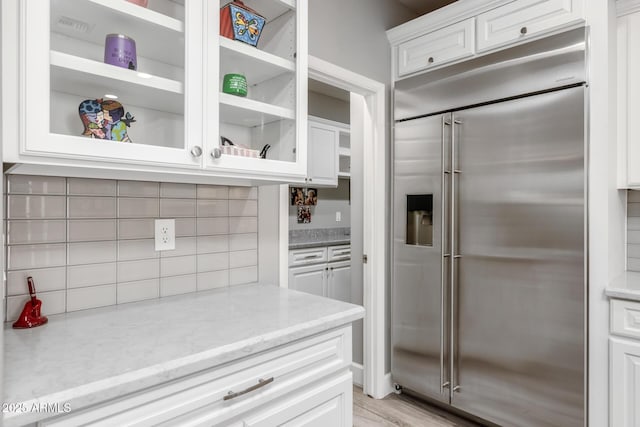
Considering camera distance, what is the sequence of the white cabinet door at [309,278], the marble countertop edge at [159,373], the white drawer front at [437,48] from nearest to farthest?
Answer: 1. the marble countertop edge at [159,373]
2. the white drawer front at [437,48]
3. the white cabinet door at [309,278]

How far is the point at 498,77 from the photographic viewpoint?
1.98m

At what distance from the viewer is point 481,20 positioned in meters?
2.06

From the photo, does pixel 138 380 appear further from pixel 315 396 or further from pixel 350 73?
pixel 350 73

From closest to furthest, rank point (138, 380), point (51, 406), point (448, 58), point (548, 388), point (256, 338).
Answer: point (51, 406) → point (138, 380) → point (256, 338) → point (548, 388) → point (448, 58)

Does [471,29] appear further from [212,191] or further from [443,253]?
[212,191]

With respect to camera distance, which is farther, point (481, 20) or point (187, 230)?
point (481, 20)

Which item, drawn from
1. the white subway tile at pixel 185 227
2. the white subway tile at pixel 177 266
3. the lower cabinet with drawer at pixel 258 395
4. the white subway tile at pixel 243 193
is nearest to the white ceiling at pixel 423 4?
the white subway tile at pixel 243 193

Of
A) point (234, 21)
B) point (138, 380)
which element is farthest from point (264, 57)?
point (138, 380)

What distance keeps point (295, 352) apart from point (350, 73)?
5.56 ft

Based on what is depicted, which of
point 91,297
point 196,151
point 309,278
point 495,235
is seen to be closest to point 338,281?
point 309,278

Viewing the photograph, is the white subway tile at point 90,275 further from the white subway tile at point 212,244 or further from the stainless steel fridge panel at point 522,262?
the stainless steel fridge panel at point 522,262

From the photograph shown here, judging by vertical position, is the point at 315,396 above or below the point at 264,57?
below

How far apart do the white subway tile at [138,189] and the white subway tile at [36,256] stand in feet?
0.87

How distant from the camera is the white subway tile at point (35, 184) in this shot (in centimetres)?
118
